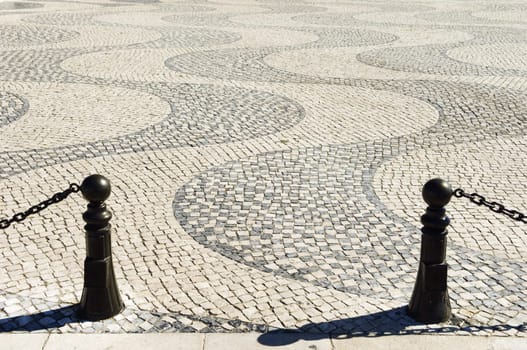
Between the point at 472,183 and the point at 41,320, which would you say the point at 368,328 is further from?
the point at 472,183

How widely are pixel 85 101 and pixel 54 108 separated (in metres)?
0.57

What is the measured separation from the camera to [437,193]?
492cm

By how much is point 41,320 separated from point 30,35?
1336 centimetres

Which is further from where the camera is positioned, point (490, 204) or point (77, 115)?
point (77, 115)

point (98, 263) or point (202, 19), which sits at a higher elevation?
point (98, 263)

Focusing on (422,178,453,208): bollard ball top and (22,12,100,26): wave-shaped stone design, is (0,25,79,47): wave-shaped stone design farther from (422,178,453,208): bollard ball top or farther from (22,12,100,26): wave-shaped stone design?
(422,178,453,208): bollard ball top

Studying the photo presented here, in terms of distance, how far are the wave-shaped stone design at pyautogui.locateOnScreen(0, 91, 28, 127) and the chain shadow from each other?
5965mm

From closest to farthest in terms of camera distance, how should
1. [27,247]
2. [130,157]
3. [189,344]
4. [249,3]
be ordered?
[189,344], [27,247], [130,157], [249,3]

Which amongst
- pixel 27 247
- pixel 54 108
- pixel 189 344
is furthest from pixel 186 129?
pixel 189 344

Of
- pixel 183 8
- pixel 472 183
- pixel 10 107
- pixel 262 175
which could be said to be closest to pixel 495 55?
pixel 472 183

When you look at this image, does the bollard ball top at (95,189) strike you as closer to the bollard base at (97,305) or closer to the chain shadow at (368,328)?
the bollard base at (97,305)

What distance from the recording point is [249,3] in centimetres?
2545

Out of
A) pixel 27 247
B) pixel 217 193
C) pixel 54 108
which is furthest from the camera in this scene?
pixel 54 108

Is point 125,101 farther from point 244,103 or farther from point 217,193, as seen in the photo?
point 217,193
